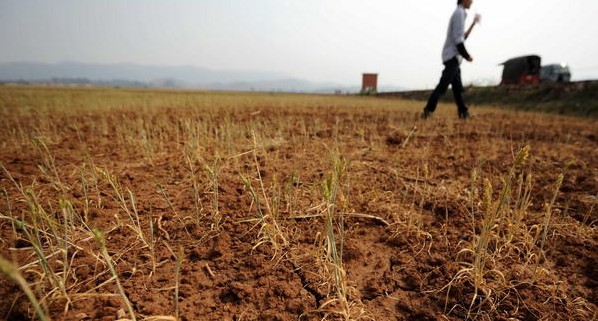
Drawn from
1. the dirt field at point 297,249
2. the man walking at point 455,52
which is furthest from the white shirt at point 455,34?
the dirt field at point 297,249

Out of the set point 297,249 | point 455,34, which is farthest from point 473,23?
point 297,249

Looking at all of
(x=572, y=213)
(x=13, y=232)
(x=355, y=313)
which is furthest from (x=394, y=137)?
(x=13, y=232)

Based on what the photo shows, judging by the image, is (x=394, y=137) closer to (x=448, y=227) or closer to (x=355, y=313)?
(x=448, y=227)

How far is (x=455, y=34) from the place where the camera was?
4.53 meters

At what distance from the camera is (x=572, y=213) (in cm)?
168

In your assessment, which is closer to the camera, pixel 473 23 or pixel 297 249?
pixel 297 249

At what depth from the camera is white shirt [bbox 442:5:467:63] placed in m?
4.47

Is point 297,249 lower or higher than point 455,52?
lower

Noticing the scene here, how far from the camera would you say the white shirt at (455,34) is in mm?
4469

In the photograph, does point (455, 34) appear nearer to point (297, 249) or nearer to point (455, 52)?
point (455, 52)

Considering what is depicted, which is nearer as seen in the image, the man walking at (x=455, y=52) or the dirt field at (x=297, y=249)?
the dirt field at (x=297, y=249)

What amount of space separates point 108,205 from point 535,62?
23.5 m

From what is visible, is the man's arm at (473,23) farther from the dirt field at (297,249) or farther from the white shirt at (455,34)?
the dirt field at (297,249)

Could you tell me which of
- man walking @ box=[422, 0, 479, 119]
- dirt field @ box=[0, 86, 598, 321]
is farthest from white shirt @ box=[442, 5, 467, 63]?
dirt field @ box=[0, 86, 598, 321]
